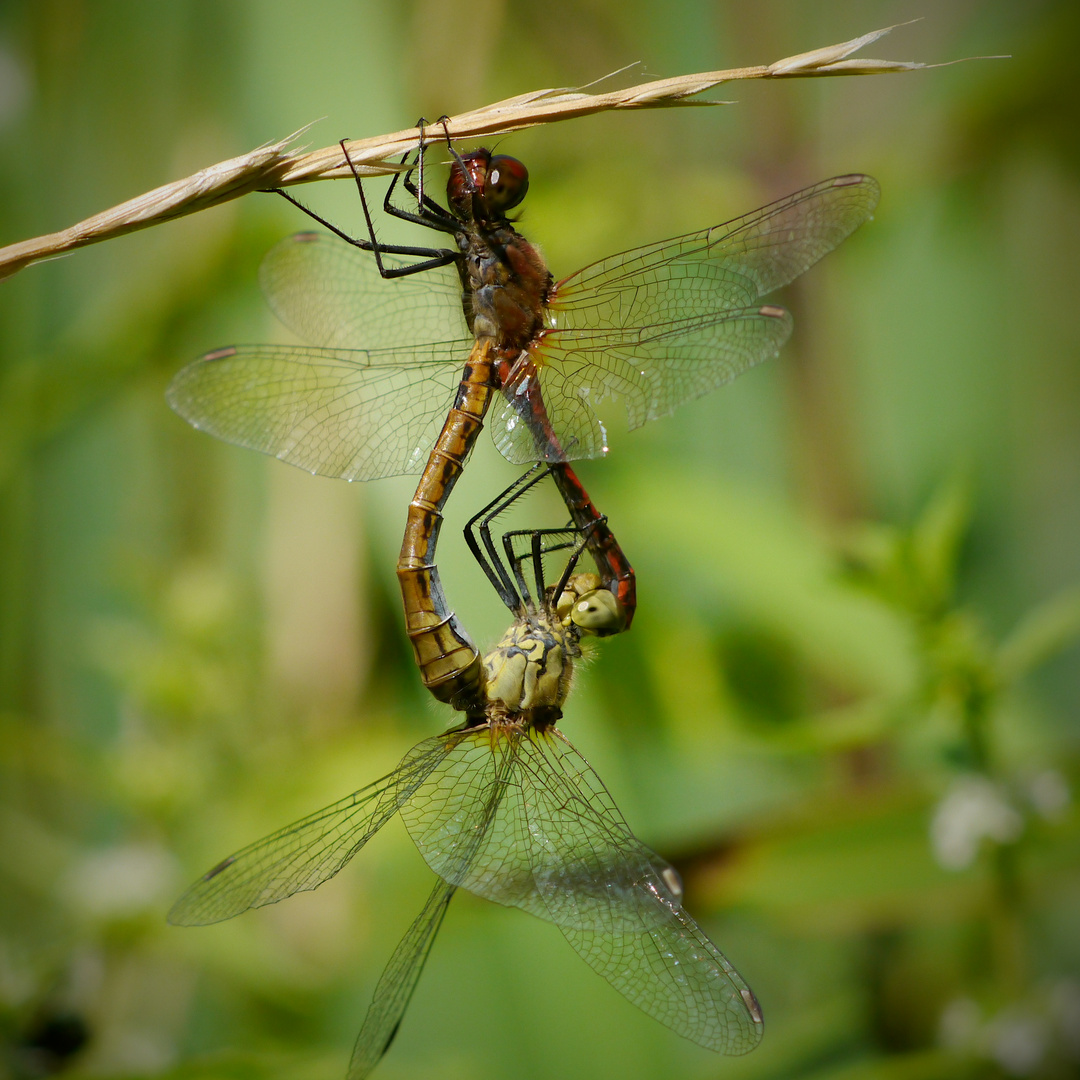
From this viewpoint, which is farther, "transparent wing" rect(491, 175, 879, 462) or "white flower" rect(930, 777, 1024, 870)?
"white flower" rect(930, 777, 1024, 870)

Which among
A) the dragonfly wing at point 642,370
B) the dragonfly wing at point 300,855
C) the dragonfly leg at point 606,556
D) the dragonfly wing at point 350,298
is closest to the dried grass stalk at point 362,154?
the dragonfly wing at point 642,370

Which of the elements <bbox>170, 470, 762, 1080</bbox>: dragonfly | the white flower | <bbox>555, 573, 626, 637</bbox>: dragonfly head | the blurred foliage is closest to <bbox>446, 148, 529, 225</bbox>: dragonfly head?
<bbox>170, 470, 762, 1080</bbox>: dragonfly

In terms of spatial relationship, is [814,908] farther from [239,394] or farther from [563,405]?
[239,394]

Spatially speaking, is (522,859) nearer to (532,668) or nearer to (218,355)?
(532,668)

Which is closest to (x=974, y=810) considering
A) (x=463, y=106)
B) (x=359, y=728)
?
(x=359, y=728)

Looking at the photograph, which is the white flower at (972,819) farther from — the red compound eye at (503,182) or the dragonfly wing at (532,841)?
the red compound eye at (503,182)

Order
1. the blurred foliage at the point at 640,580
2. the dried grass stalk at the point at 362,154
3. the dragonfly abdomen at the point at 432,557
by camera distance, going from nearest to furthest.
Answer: the dried grass stalk at the point at 362,154, the dragonfly abdomen at the point at 432,557, the blurred foliage at the point at 640,580

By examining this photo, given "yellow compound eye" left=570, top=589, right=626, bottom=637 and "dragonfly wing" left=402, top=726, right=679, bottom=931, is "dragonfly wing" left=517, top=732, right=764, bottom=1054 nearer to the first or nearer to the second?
"dragonfly wing" left=402, top=726, right=679, bottom=931

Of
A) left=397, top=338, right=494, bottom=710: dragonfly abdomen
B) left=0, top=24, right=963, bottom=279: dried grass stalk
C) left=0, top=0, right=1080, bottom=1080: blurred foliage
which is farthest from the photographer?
left=0, top=0, right=1080, bottom=1080: blurred foliage
